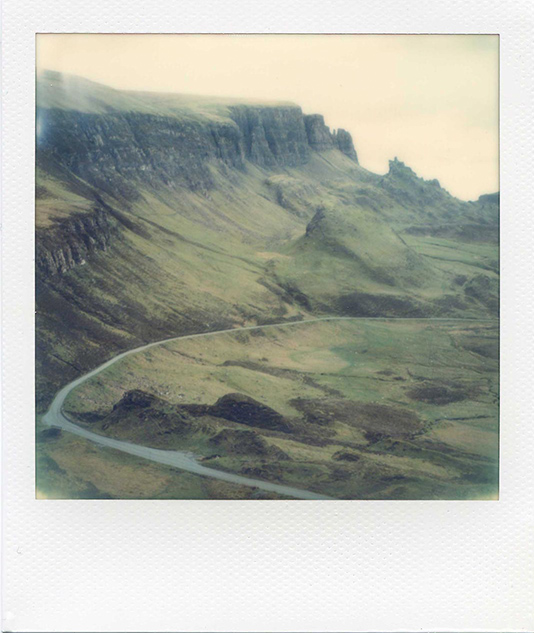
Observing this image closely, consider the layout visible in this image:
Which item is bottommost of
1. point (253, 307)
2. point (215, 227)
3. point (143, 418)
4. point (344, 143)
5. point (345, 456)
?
point (345, 456)

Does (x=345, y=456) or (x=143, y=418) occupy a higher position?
(x=143, y=418)

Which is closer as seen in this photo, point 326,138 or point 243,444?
point 243,444

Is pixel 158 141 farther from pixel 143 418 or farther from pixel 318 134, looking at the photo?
pixel 143 418

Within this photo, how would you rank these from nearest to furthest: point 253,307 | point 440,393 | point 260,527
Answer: point 260,527 < point 440,393 < point 253,307

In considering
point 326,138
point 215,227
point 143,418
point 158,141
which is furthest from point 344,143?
point 143,418

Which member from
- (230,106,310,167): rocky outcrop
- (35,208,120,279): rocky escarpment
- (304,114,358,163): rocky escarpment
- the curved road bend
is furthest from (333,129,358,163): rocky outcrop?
the curved road bend

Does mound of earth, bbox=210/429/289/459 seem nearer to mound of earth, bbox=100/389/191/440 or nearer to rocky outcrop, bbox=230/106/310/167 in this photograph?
mound of earth, bbox=100/389/191/440

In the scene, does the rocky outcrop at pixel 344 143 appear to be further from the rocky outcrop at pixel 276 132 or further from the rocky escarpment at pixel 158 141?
the rocky outcrop at pixel 276 132
